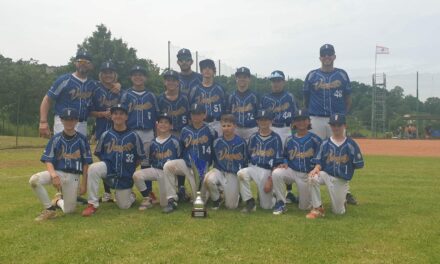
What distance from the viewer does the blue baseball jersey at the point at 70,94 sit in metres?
6.33

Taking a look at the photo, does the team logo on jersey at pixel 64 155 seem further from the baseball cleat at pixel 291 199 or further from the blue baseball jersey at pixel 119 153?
the baseball cleat at pixel 291 199

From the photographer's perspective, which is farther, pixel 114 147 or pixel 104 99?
pixel 104 99

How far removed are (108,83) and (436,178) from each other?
25.4ft

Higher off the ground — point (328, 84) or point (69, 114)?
point (328, 84)

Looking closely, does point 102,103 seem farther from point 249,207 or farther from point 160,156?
point 249,207

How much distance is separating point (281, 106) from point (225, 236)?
9.71 ft

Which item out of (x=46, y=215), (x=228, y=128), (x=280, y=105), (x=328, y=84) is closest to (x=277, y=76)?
(x=280, y=105)

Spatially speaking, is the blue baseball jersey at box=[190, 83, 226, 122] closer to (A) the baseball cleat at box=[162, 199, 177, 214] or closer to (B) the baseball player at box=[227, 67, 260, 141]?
(B) the baseball player at box=[227, 67, 260, 141]

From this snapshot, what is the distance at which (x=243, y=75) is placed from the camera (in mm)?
6840

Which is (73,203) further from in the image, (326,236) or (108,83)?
(326,236)

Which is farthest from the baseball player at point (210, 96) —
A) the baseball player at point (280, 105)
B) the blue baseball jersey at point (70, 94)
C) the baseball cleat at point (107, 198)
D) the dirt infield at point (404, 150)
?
the dirt infield at point (404, 150)

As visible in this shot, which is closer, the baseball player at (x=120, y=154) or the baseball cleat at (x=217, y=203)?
the baseball player at (x=120, y=154)

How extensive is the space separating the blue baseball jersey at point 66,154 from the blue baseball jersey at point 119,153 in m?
0.34

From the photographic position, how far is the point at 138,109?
662 centimetres
